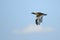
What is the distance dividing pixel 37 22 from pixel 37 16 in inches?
20.7

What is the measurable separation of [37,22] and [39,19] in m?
0.40

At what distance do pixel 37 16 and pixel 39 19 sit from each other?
0.99 feet

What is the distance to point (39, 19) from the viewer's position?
17.1m

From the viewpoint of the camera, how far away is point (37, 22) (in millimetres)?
16844

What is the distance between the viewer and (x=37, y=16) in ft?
55.9
